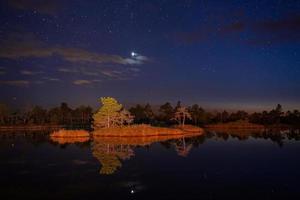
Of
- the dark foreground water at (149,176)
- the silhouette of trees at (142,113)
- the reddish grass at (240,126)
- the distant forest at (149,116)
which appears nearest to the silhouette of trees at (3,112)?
the distant forest at (149,116)

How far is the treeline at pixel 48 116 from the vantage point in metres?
147

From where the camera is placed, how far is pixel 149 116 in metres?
158

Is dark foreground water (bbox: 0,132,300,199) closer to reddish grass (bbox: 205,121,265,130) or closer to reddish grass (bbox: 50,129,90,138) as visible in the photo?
reddish grass (bbox: 50,129,90,138)

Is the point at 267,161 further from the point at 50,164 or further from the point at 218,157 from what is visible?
the point at 50,164

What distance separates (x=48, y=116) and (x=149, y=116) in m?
43.5

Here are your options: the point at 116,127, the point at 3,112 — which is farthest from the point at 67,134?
the point at 3,112

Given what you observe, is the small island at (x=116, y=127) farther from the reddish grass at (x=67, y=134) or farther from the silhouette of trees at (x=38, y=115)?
the silhouette of trees at (x=38, y=115)

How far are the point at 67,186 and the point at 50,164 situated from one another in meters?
12.3

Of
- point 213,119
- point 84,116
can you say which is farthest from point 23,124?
point 213,119

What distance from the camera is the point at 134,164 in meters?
34.7

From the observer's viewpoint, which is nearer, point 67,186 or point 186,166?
point 67,186

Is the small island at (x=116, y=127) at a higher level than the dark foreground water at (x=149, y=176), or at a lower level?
higher

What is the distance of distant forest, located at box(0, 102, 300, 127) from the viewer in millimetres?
146375

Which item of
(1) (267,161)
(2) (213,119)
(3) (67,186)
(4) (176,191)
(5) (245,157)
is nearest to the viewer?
(4) (176,191)
